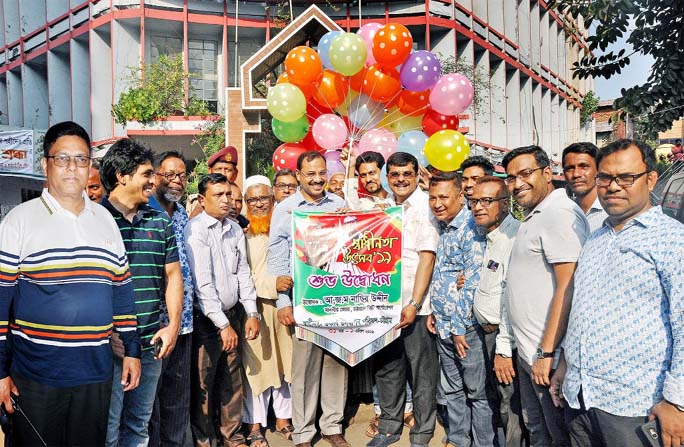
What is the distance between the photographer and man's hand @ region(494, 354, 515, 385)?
2.98 metres

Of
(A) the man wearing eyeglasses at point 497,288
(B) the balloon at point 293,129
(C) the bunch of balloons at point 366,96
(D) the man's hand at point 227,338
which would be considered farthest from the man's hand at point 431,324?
(B) the balloon at point 293,129

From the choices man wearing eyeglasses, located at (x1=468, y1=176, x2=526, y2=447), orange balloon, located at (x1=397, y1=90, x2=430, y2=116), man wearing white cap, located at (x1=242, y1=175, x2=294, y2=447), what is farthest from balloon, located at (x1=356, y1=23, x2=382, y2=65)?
man wearing eyeglasses, located at (x1=468, y1=176, x2=526, y2=447)

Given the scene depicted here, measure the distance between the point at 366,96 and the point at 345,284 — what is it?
139 inches

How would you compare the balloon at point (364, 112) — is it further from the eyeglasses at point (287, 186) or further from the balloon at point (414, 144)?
the eyeglasses at point (287, 186)

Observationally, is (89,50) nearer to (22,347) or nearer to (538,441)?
(22,347)

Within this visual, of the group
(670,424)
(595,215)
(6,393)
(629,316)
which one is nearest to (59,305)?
(6,393)

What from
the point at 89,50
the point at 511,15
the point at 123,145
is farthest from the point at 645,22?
the point at 511,15

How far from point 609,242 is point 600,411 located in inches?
27.8

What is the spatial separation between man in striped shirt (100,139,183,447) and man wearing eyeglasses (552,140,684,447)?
7.15 ft

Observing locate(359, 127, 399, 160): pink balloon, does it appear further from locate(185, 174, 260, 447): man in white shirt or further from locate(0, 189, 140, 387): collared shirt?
locate(0, 189, 140, 387): collared shirt

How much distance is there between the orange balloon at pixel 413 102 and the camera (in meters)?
6.29

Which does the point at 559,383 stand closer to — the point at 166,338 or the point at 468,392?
the point at 468,392

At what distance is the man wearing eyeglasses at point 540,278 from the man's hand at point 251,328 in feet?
5.82

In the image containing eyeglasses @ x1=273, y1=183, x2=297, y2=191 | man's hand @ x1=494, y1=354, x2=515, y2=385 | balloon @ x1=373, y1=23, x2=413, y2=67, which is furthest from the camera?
balloon @ x1=373, y1=23, x2=413, y2=67
